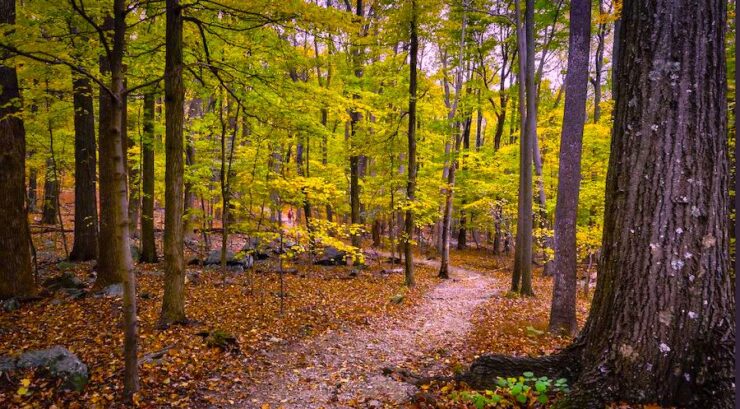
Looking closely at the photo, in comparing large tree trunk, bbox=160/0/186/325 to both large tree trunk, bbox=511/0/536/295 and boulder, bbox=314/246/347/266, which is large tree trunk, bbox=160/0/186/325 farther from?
boulder, bbox=314/246/347/266

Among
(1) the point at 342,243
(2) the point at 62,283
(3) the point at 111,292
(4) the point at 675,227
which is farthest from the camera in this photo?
(1) the point at 342,243

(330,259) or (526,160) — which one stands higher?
(526,160)

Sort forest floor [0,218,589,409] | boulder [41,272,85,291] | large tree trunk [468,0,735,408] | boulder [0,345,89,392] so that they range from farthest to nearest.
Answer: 1. boulder [41,272,85,291]
2. forest floor [0,218,589,409]
3. boulder [0,345,89,392]
4. large tree trunk [468,0,735,408]

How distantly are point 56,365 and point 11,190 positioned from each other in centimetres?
465

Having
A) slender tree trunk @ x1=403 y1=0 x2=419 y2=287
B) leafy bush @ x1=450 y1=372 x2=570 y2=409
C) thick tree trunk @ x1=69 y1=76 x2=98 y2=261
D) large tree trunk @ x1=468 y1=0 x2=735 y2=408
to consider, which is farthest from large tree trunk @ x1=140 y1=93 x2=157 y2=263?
large tree trunk @ x1=468 y1=0 x2=735 y2=408

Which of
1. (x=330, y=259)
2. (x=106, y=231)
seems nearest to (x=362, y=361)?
(x=106, y=231)

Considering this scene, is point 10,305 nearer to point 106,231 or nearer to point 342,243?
point 106,231

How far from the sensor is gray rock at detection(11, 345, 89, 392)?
4.69 m

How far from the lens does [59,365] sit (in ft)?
15.7

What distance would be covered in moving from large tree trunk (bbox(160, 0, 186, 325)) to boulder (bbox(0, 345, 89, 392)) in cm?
207

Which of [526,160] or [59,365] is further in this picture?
[526,160]

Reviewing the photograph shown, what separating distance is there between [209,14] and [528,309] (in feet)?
32.9

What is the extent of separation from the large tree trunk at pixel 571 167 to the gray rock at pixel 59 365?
7.75 m

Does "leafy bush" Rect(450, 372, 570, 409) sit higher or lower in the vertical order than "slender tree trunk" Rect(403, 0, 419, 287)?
lower
